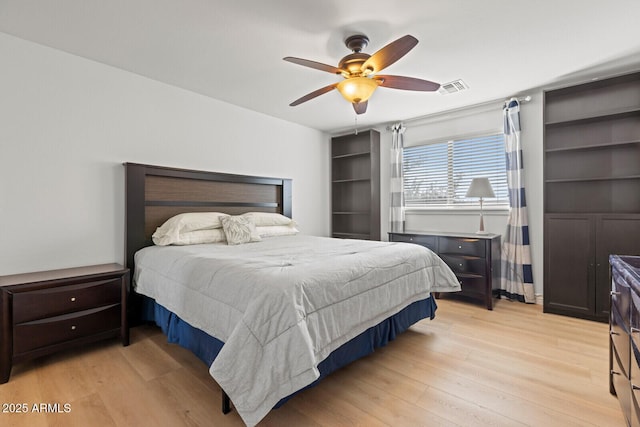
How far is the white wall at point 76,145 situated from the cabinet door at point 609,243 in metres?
4.16

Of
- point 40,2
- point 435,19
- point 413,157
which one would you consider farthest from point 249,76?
point 413,157

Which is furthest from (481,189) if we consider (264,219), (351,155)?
(264,219)

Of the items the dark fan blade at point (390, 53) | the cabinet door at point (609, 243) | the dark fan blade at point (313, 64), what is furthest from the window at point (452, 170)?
the dark fan blade at point (313, 64)

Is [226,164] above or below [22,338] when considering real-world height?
above

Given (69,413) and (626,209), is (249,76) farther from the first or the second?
(626,209)

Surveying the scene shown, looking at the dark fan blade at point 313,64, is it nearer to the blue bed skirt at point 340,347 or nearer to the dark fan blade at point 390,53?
the dark fan blade at point 390,53

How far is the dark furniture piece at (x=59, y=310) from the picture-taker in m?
1.97

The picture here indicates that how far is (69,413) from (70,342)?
754 millimetres

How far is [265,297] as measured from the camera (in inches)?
57.4

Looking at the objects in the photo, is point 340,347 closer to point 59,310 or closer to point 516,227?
point 59,310

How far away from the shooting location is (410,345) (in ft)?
8.00

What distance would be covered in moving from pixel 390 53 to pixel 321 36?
2.05 ft

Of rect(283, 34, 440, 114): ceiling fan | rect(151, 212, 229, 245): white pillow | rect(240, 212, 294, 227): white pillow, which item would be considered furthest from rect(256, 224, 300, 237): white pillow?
rect(283, 34, 440, 114): ceiling fan

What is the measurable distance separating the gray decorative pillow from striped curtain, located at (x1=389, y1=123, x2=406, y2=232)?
2238 millimetres
